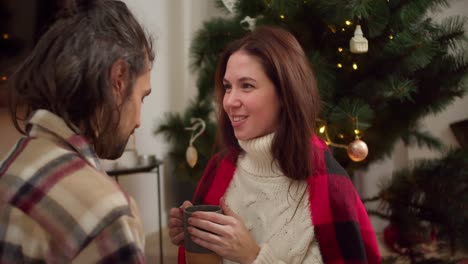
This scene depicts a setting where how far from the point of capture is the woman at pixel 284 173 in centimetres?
112

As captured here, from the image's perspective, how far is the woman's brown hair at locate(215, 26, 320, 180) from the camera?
44.8 inches

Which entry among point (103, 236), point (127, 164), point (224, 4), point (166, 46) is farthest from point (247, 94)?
point (166, 46)

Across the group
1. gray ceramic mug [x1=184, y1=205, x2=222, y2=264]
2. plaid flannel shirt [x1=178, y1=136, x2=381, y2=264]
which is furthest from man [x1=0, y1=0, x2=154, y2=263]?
plaid flannel shirt [x1=178, y1=136, x2=381, y2=264]

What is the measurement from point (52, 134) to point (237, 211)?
63 cm

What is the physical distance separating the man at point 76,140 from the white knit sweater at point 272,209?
1.49ft

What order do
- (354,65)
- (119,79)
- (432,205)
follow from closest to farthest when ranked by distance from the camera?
(119,79) → (354,65) → (432,205)

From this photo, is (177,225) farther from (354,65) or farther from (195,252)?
(354,65)

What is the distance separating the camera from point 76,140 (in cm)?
68

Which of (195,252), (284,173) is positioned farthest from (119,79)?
(284,173)

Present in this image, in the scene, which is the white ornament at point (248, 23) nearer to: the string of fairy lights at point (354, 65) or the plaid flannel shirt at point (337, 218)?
the string of fairy lights at point (354, 65)

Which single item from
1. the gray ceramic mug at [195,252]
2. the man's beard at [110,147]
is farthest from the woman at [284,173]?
the man's beard at [110,147]

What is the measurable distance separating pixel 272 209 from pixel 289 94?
29 cm

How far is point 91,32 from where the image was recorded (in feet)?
2.35

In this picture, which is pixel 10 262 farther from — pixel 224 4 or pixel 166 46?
pixel 166 46
